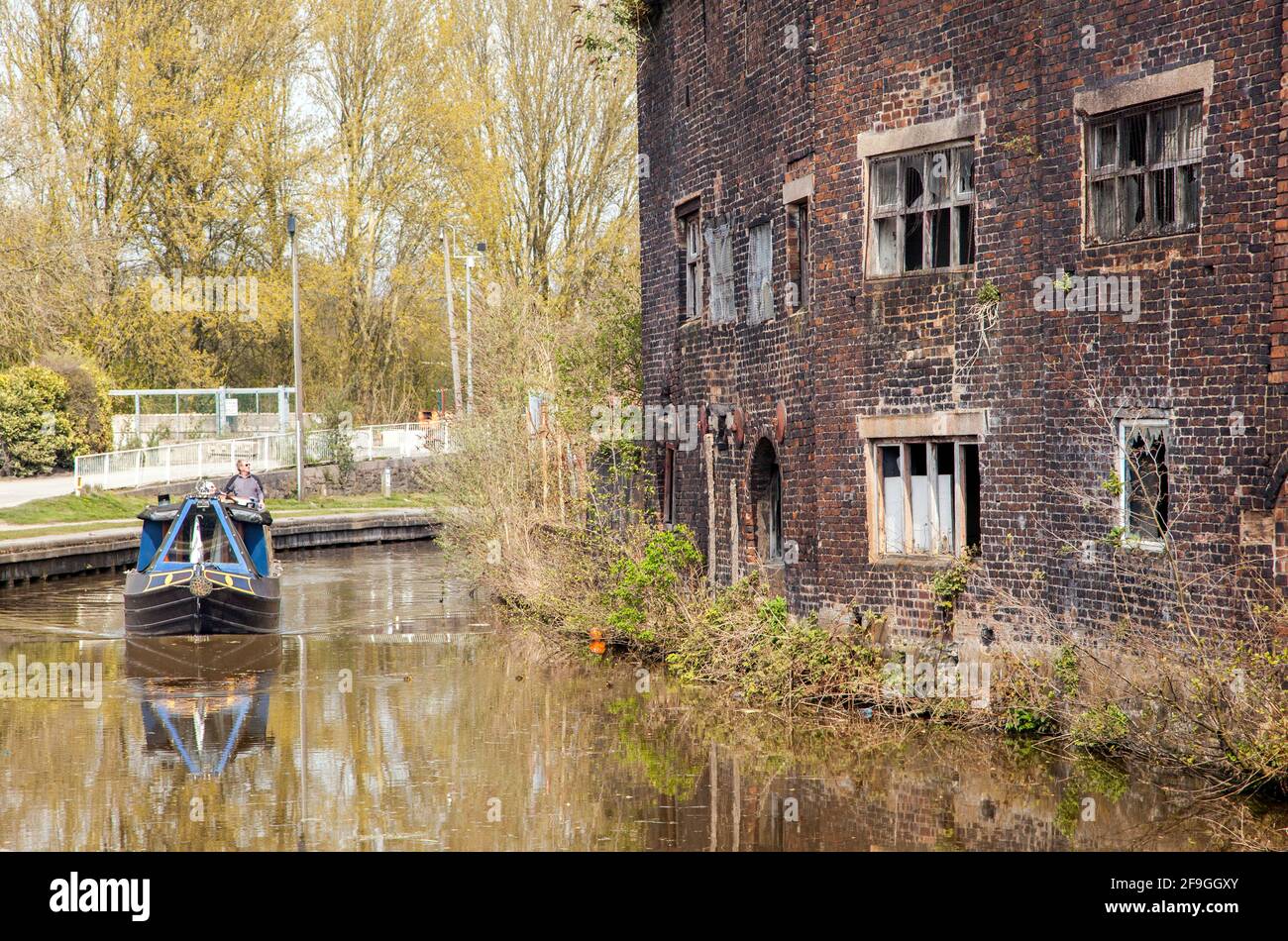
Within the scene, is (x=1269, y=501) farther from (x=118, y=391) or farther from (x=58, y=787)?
(x=118, y=391)

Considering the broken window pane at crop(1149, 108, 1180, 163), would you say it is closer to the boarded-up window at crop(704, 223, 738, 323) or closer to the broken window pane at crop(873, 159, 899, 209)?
the broken window pane at crop(873, 159, 899, 209)

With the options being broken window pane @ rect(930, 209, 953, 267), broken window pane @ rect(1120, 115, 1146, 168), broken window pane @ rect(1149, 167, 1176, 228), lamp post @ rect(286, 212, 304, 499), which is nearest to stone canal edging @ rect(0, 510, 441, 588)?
lamp post @ rect(286, 212, 304, 499)

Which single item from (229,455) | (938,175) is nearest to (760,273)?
(938,175)

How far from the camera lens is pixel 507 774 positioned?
12484 mm

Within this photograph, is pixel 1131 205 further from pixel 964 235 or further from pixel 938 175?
pixel 938 175

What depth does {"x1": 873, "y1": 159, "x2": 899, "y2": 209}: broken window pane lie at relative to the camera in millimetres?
14859

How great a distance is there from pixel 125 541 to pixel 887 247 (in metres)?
20.7

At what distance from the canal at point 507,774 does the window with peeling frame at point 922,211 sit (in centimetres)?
454

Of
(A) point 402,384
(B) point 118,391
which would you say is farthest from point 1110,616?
(A) point 402,384

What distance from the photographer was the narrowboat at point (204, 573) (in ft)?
67.1

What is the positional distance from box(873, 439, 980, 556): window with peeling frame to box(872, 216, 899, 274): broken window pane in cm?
173

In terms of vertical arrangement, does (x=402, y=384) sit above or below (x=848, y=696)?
above

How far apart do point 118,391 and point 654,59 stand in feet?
93.4

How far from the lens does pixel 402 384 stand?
51594mm
